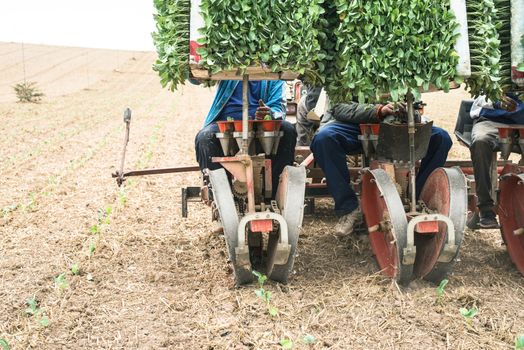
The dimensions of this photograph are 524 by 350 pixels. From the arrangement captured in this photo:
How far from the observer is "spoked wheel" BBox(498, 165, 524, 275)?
4543mm

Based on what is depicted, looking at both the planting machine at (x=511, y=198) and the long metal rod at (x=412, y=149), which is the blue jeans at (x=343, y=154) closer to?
A: the planting machine at (x=511, y=198)

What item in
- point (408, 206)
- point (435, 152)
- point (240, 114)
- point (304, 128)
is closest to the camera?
point (408, 206)

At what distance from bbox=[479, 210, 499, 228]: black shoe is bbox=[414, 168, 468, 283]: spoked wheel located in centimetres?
95

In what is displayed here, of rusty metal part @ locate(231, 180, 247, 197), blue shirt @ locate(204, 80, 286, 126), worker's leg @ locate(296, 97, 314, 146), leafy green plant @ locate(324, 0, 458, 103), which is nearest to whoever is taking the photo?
leafy green plant @ locate(324, 0, 458, 103)

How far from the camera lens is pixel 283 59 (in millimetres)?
3814

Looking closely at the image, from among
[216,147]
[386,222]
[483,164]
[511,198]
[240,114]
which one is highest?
[240,114]

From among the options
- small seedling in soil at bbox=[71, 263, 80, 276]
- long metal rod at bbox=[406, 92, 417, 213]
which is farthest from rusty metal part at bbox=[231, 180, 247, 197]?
small seedling in soil at bbox=[71, 263, 80, 276]

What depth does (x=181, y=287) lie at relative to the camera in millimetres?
4297

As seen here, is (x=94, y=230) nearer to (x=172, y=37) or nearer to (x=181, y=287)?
(x=181, y=287)

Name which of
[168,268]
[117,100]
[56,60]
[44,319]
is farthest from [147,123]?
[56,60]

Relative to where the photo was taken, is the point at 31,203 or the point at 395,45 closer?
the point at 395,45

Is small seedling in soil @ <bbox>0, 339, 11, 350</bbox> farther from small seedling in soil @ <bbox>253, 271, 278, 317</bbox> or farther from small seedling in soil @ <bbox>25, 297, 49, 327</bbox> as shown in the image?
small seedling in soil @ <bbox>253, 271, 278, 317</bbox>

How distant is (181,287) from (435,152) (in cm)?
231

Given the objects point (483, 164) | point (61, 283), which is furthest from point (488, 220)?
point (61, 283)
